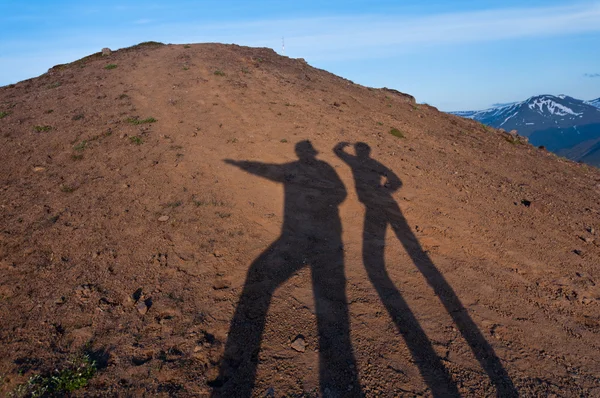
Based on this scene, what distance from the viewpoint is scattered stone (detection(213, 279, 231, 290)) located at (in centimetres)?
495

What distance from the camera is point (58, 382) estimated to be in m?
3.51

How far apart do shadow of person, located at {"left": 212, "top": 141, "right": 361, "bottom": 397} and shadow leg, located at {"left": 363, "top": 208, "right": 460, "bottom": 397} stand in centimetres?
44

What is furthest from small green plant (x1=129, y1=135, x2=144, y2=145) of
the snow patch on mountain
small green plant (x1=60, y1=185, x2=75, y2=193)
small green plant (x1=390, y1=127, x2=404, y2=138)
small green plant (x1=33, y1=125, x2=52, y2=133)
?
the snow patch on mountain

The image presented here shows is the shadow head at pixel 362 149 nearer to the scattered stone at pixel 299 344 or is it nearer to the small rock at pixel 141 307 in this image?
the scattered stone at pixel 299 344

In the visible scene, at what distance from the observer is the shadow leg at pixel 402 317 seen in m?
3.77

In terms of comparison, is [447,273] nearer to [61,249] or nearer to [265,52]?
[61,249]

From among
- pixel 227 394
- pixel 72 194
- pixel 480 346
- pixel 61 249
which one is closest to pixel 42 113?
pixel 72 194

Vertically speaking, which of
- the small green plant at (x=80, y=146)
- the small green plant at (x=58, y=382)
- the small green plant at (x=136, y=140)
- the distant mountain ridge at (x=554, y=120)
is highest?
the distant mountain ridge at (x=554, y=120)

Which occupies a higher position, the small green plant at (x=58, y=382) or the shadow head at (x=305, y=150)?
the shadow head at (x=305, y=150)

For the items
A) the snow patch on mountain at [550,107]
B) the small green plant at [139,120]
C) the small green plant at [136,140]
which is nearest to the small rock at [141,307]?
the small green plant at [136,140]

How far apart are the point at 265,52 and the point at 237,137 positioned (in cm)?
Answer: 1277

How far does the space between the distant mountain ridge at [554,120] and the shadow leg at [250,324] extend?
48807mm

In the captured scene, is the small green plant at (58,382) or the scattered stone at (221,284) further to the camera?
the scattered stone at (221,284)

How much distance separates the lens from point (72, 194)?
6.97m
